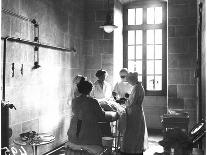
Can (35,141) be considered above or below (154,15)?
below

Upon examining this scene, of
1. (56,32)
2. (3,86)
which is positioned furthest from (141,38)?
(3,86)

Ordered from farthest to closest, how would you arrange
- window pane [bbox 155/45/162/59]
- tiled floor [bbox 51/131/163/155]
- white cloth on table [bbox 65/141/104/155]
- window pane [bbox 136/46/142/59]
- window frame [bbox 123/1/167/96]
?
window pane [bbox 136/46/142/59] < window pane [bbox 155/45/162/59] < window frame [bbox 123/1/167/96] < tiled floor [bbox 51/131/163/155] < white cloth on table [bbox 65/141/104/155]

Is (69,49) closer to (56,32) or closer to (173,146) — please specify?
(56,32)

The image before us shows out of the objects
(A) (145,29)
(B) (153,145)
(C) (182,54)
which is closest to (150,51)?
(A) (145,29)

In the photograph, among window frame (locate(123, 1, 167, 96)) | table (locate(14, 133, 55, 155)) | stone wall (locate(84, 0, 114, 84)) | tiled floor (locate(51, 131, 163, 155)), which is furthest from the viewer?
window frame (locate(123, 1, 167, 96))

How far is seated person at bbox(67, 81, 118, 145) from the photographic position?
378 cm

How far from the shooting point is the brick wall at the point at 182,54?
24.8 feet

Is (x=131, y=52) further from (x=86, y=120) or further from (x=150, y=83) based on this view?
(x=86, y=120)

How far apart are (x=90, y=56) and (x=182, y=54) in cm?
268

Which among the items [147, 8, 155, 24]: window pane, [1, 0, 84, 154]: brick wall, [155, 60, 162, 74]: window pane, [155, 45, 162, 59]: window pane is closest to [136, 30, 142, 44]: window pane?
[147, 8, 155, 24]: window pane

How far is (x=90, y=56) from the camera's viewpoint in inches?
338

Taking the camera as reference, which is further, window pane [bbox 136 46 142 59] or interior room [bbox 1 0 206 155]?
window pane [bbox 136 46 142 59]

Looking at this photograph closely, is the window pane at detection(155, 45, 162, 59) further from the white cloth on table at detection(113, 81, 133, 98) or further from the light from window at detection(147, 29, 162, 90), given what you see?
the white cloth on table at detection(113, 81, 133, 98)

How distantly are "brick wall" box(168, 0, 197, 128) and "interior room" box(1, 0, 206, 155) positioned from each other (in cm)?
3
